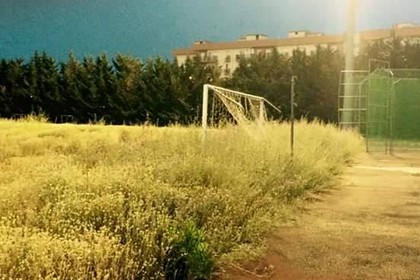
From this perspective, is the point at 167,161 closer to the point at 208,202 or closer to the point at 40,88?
the point at 208,202

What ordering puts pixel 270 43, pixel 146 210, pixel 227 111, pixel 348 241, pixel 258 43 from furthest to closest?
pixel 258 43 → pixel 270 43 → pixel 227 111 → pixel 348 241 → pixel 146 210

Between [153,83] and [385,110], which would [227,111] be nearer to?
[385,110]

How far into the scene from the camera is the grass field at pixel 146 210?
4.83 m

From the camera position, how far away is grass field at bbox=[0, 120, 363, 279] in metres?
4.83

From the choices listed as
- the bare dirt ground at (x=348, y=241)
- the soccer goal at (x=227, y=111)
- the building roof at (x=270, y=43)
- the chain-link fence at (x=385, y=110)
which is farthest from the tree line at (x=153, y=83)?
the bare dirt ground at (x=348, y=241)

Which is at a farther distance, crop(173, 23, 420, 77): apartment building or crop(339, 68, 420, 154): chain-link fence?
crop(173, 23, 420, 77): apartment building

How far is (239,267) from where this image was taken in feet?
19.7

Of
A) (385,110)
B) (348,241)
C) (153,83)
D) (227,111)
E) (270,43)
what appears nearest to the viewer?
(348,241)

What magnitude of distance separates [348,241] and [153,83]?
1669 inches

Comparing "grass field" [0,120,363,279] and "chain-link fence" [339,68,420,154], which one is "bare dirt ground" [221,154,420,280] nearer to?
"grass field" [0,120,363,279]

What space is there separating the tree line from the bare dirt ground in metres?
35.2

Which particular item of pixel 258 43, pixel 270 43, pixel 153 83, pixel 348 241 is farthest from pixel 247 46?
pixel 348 241

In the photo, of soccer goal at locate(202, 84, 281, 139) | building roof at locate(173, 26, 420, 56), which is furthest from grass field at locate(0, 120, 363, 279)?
building roof at locate(173, 26, 420, 56)

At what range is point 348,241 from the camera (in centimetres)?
731
